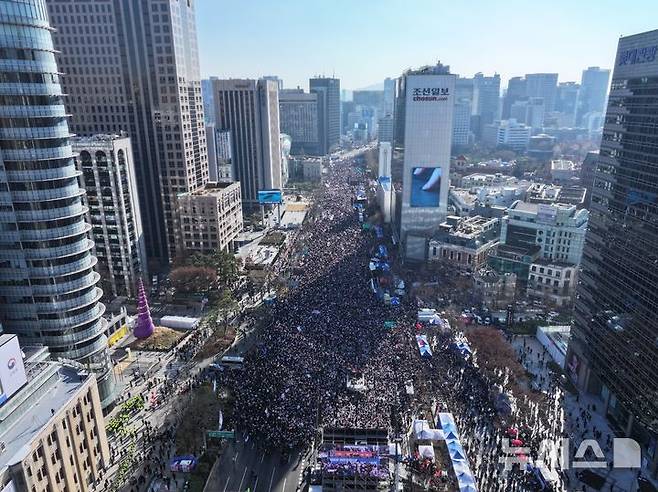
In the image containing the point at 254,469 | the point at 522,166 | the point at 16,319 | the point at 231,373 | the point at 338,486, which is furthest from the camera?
the point at 522,166

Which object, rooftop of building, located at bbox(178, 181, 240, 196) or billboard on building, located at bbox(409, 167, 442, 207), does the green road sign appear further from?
billboard on building, located at bbox(409, 167, 442, 207)

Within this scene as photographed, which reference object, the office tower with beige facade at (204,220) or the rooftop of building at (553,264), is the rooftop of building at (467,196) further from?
the office tower with beige facade at (204,220)

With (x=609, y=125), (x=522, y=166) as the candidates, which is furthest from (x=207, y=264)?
(x=522, y=166)

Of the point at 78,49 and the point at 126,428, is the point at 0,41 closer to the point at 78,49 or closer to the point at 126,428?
the point at 126,428

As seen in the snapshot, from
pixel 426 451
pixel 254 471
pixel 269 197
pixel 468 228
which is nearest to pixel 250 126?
pixel 269 197

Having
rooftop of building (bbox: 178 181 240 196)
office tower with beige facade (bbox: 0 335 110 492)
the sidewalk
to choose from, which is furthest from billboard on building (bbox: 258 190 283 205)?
office tower with beige facade (bbox: 0 335 110 492)
